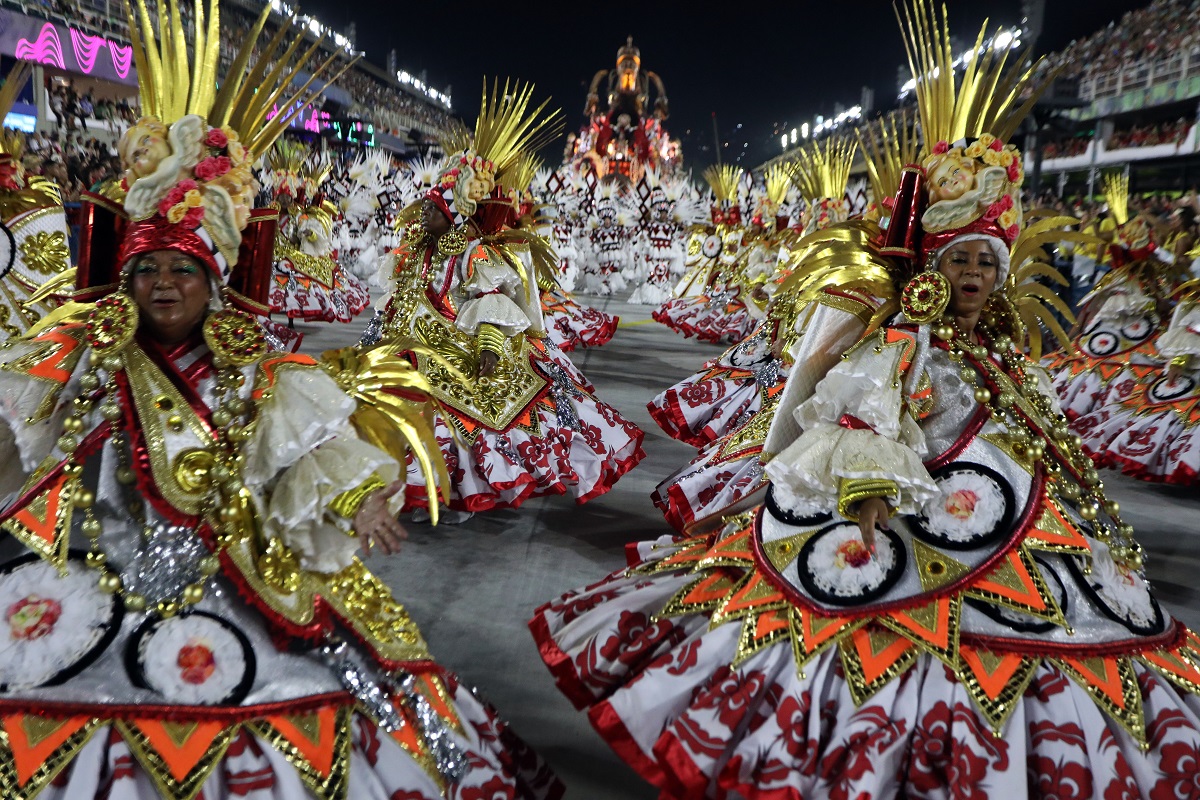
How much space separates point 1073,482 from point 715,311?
9.81 m

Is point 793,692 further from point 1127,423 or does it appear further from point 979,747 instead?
point 1127,423

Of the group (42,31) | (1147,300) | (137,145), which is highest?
(42,31)

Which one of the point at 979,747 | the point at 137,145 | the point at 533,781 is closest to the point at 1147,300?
the point at 979,747

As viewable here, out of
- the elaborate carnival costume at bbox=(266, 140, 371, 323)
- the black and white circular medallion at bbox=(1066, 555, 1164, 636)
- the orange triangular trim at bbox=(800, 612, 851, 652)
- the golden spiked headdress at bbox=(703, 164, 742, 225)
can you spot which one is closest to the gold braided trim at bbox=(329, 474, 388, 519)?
the orange triangular trim at bbox=(800, 612, 851, 652)

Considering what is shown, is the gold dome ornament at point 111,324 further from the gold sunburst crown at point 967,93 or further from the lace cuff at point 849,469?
the gold sunburst crown at point 967,93

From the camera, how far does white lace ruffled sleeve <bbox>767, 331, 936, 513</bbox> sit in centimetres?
215

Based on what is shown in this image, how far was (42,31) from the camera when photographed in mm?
9859

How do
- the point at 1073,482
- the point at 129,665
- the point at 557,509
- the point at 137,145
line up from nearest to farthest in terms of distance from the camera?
the point at 129,665
the point at 137,145
the point at 1073,482
the point at 557,509

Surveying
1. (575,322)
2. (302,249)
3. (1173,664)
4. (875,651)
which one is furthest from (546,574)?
(302,249)

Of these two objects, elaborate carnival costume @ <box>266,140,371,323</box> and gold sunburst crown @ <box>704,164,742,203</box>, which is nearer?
elaborate carnival costume @ <box>266,140,371,323</box>

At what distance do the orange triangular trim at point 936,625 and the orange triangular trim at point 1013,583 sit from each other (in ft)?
0.30

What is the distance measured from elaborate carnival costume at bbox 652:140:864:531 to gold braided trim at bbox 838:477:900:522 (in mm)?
452

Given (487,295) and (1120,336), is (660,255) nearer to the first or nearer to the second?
(1120,336)

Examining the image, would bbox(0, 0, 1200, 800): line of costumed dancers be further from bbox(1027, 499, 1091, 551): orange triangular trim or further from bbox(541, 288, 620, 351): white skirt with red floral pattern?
bbox(541, 288, 620, 351): white skirt with red floral pattern
